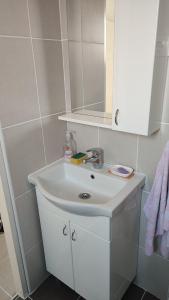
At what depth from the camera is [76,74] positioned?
4.69 feet

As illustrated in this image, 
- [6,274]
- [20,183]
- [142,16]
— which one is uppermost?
[142,16]

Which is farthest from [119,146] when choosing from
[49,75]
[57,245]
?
[57,245]

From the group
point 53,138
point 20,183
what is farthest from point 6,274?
point 53,138

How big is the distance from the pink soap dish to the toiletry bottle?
31 cm

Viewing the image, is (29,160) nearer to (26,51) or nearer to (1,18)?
(26,51)

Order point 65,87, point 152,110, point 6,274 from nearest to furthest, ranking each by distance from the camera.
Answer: point 152,110 → point 65,87 → point 6,274

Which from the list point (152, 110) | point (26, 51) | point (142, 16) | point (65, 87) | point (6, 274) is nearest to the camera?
point (142, 16)

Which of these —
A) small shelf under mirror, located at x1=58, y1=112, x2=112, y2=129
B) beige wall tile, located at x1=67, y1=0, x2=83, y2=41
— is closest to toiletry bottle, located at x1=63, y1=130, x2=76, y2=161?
small shelf under mirror, located at x1=58, y1=112, x2=112, y2=129

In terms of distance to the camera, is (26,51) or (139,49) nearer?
(139,49)

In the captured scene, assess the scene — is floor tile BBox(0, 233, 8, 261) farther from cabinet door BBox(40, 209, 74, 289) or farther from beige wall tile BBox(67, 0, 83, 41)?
beige wall tile BBox(67, 0, 83, 41)

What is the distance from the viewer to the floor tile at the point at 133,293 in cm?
153

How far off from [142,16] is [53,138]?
84cm

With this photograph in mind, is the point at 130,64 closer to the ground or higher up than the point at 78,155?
higher up

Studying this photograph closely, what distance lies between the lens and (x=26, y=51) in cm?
116
